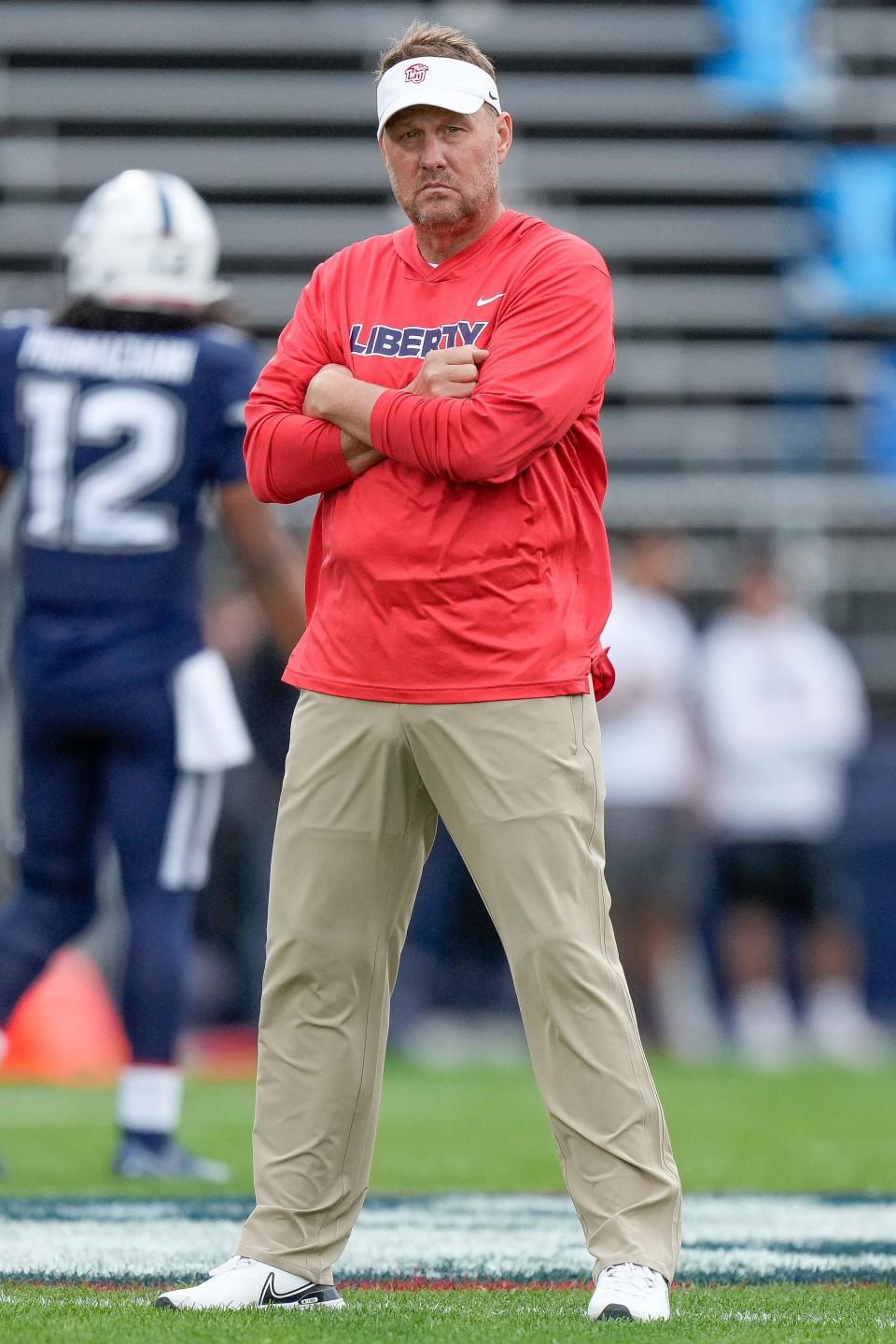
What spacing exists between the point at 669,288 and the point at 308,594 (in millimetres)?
10308

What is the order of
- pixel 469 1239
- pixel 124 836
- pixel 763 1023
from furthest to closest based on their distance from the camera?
pixel 763 1023 < pixel 124 836 < pixel 469 1239

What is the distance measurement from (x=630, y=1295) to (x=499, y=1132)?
10.8 feet

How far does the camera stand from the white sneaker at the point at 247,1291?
11.3 ft

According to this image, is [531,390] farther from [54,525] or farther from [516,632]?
[54,525]

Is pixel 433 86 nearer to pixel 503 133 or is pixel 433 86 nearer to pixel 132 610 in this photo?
pixel 503 133

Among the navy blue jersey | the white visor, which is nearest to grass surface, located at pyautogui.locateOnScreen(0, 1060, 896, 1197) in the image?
the navy blue jersey

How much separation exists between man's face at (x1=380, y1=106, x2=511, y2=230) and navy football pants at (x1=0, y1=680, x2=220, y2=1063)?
1.91 meters

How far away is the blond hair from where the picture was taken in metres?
3.60

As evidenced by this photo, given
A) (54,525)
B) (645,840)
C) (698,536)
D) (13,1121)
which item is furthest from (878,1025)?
(54,525)

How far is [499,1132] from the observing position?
21.6 ft

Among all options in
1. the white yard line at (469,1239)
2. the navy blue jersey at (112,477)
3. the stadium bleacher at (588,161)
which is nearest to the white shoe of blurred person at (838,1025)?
the stadium bleacher at (588,161)

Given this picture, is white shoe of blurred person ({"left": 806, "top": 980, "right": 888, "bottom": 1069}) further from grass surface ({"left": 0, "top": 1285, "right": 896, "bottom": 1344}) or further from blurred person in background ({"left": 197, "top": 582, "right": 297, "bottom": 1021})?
grass surface ({"left": 0, "top": 1285, "right": 896, "bottom": 1344})

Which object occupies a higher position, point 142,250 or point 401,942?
point 142,250

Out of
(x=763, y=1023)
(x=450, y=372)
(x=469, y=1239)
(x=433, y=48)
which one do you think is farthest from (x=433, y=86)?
(x=763, y=1023)
